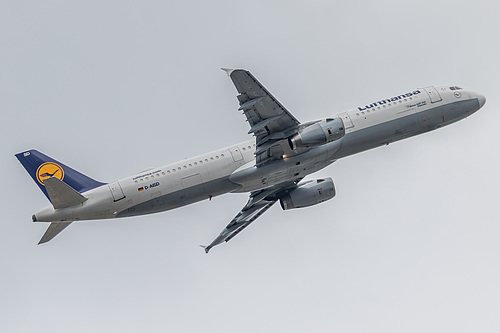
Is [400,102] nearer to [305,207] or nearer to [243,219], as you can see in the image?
[305,207]

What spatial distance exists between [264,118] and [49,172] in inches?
665

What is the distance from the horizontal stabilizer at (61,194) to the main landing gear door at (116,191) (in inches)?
87.8

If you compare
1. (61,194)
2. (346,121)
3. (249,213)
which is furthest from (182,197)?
(346,121)

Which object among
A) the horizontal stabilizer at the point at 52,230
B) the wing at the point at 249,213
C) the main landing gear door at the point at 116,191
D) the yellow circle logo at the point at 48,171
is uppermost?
the yellow circle logo at the point at 48,171

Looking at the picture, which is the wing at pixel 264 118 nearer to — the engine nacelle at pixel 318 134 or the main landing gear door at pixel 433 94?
the engine nacelle at pixel 318 134

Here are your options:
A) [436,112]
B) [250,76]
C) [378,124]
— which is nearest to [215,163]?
[250,76]

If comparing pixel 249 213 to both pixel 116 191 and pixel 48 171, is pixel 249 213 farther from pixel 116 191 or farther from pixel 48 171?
pixel 48 171

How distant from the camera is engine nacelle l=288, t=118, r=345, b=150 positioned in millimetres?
53938

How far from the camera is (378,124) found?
58.0m

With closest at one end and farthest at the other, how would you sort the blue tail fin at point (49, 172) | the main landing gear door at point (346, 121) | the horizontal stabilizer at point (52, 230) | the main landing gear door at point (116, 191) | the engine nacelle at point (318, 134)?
the engine nacelle at point (318, 134) → the main landing gear door at point (116, 191) → the horizontal stabilizer at point (52, 230) → the blue tail fin at point (49, 172) → the main landing gear door at point (346, 121)

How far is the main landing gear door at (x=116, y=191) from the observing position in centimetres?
5469

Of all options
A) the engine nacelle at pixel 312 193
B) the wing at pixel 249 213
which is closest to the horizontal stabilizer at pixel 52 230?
the wing at pixel 249 213

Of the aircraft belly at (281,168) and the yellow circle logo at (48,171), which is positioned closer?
the yellow circle logo at (48,171)

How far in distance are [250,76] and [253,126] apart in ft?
15.8
